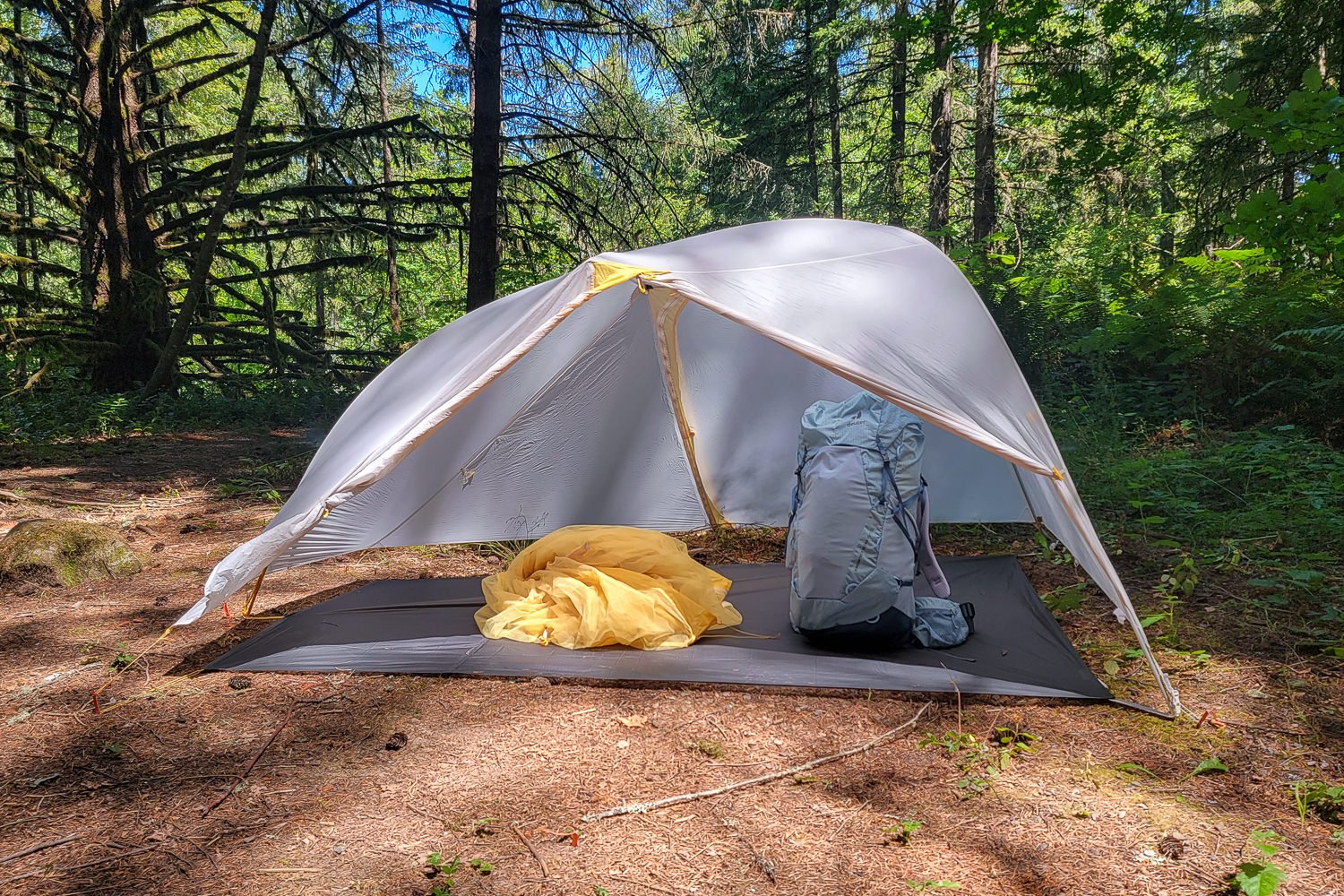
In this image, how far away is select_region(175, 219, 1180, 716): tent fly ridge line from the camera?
302 centimetres

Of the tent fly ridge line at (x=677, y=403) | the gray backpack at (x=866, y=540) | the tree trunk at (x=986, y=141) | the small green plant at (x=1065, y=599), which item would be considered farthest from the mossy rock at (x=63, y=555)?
the tree trunk at (x=986, y=141)

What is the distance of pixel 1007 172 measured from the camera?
9.35 m

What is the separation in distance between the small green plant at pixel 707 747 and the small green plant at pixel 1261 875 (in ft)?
4.33

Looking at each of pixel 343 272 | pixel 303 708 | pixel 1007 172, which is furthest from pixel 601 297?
pixel 1007 172

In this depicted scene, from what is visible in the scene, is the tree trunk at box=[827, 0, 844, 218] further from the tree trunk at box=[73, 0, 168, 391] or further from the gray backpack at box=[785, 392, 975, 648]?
the gray backpack at box=[785, 392, 975, 648]

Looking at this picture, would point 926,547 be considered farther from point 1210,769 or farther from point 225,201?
point 225,201

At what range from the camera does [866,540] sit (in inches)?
120

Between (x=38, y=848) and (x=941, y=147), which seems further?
(x=941, y=147)

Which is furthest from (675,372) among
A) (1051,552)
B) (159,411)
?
(159,411)

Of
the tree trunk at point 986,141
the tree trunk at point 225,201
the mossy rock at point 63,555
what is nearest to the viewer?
the mossy rock at point 63,555

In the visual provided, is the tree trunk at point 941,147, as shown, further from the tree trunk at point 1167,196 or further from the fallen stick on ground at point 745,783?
the fallen stick on ground at point 745,783

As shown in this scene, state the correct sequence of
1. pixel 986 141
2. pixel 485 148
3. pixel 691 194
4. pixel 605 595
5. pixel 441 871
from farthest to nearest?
pixel 691 194 → pixel 986 141 → pixel 485 148 → pixel 605 595 → pixel 441 871

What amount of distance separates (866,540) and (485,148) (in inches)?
190

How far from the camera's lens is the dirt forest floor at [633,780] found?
1.95 metres
